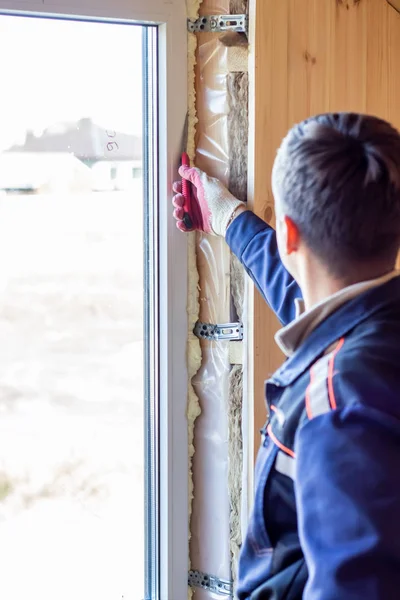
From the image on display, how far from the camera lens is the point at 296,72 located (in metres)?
1.55

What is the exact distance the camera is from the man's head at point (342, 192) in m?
0.87

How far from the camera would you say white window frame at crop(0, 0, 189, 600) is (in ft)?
5.05

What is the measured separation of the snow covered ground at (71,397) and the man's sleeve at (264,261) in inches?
10.5

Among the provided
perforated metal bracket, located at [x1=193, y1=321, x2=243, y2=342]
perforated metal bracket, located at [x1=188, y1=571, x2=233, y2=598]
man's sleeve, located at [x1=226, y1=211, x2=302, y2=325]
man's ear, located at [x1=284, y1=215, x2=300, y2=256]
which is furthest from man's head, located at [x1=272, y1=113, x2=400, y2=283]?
perforated metal bracket, located at [x1=188, y1=571, x2=233, y2=598]

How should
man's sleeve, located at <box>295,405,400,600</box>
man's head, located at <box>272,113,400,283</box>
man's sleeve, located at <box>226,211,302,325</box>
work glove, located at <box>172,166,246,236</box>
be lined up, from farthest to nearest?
work glove, located at <box>172,166,246,236</box>, man's sleeve, located at <box>226,211,302,325</box>, man's head, located at <box>272,113,400,283</box>, man's sleeve, located at <box>295,405,400,600</box>

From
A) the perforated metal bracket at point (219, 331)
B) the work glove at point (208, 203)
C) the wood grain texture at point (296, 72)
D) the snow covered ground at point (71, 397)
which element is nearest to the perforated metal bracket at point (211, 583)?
the snow covered ground at point (71, 397)

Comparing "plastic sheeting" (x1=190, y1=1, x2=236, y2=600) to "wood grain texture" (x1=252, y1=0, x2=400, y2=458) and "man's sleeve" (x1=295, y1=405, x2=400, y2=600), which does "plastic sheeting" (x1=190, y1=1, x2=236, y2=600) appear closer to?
"wood grain texture" (x1=252, y1=0, x2=400, y2=458)

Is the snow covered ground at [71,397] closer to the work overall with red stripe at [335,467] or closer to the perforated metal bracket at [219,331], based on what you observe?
the perforated metal bracket at [219,331]

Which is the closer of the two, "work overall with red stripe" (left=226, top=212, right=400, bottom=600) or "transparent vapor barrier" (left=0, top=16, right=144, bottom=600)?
"work overall with red stripe" (left=226, top=212, right=400, bottom=600)

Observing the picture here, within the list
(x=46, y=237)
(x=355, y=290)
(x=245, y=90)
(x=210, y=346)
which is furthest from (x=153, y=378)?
(x=355, y=290)

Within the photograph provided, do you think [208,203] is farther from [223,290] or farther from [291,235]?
[291,235]

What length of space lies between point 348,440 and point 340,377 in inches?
3.1

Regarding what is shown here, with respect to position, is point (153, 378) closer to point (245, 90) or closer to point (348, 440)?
point (245, 90)

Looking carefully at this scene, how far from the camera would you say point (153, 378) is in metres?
1.67
